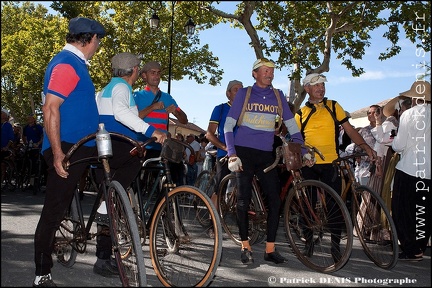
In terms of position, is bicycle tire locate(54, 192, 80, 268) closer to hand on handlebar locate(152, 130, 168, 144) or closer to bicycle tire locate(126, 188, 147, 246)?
bicycle tire locate(126, 188, 147, 246)

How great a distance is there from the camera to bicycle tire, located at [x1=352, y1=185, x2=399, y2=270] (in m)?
5.12

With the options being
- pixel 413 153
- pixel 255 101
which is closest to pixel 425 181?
pixel 413 153

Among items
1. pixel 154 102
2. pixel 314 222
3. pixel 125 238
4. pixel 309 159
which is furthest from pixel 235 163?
pixel 125 238

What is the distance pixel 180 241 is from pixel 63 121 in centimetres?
134

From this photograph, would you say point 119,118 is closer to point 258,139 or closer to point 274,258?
point 258,139

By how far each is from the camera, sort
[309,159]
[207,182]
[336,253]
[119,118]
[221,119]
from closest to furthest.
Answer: [119,118] < [336,253] < [309,159] < [221,119] < [207,182]

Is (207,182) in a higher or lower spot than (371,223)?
higher

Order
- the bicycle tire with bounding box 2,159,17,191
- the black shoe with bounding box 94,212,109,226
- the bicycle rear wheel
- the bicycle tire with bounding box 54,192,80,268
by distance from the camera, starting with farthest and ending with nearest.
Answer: the bicycle tire with bounding box 2,159,17,191
the bicycle rear wheel
the bicycle tire with bounding box 54,192,80,268
the black shoe with bounding box 94,212,109,226

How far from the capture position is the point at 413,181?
583 cm

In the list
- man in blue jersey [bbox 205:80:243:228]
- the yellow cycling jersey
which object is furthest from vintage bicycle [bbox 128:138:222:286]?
man in blue jersey [bbox 205:80:243:228]

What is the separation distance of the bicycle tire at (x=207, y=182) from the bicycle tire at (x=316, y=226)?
8.67ft

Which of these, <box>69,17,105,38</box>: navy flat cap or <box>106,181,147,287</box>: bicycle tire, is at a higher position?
<box>69,17,105,38</box>: navy flat cap

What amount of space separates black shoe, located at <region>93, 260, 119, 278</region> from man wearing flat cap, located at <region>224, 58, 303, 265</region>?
1356mm

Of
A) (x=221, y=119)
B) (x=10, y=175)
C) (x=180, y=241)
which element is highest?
(x=221, y=119)
